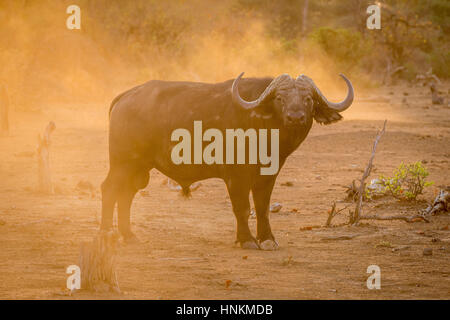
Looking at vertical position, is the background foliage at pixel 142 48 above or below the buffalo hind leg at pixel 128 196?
above

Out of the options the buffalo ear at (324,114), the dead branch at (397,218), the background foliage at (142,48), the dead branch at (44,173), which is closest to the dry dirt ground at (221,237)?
the dead branch at (397,218)

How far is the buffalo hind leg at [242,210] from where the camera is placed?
7.44 m

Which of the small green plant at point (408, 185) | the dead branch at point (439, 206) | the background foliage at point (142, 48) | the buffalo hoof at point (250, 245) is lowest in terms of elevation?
the buffalo hoof at point (250, 245)

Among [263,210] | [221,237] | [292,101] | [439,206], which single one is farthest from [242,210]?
[439,206]

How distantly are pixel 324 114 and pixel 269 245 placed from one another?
1514 mm

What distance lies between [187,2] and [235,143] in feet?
103

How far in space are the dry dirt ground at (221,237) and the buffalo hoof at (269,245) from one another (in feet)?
0.41

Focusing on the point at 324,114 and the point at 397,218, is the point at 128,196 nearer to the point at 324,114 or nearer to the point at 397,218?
the point at 324,114

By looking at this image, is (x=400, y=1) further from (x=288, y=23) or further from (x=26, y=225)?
(x=26, y=225)

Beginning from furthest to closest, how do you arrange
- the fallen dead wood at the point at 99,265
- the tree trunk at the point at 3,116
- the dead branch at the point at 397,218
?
the tree trunk at the point at 3,116 → the dead branch at the point at 397,218 → the fallen dead wood at the point at 99,265

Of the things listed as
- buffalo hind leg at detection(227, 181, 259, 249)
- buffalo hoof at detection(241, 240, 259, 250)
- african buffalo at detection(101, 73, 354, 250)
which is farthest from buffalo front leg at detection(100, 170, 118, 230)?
buffalo hoof at detection(241, 240, 259, 250)

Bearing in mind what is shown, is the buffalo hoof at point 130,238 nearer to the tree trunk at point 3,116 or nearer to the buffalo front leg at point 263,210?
the buffalo front leg at point 263,210

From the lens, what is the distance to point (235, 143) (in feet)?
24.7

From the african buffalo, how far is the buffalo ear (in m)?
0.01
